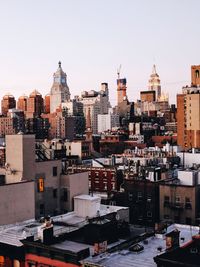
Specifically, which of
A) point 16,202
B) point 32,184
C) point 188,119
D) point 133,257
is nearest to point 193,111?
point 188,119

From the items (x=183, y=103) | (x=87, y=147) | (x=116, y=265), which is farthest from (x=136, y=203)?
(x=183, y=103)

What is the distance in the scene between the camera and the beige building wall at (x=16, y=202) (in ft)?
159

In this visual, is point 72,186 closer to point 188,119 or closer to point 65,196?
point 65,196

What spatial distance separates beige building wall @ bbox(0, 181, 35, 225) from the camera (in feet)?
159

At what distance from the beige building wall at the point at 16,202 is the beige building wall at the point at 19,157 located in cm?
309

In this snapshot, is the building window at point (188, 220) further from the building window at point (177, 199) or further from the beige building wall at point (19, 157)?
the beige building wall at point (19, 157)

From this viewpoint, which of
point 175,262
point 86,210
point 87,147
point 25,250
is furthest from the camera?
point 87,147

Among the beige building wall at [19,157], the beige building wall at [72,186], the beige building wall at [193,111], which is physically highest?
the beige building wall at [193,111]

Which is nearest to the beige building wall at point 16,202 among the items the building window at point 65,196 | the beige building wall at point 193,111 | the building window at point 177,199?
the building window at point 65,196

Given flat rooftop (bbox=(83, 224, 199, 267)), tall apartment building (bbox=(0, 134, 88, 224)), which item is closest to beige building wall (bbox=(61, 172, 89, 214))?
tall apartment building (bbox=(0, 134, 88, 224))

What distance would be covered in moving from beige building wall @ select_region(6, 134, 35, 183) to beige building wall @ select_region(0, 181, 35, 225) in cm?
309

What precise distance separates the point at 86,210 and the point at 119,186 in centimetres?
4603

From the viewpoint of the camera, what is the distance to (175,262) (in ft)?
→ 101

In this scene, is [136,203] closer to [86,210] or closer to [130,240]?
[86,210]
